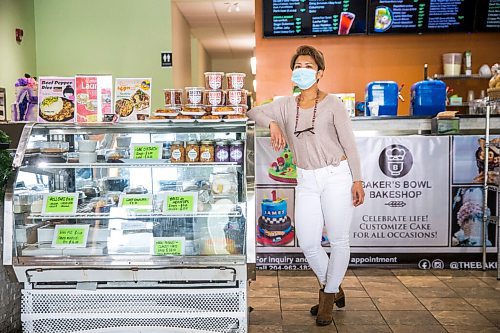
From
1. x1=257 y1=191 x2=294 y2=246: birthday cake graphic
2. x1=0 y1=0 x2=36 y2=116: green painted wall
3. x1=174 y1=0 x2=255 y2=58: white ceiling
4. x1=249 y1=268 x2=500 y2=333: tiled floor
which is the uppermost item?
x1=174 y1=0 x2=255 y2=58: white ceiling

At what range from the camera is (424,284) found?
420 cm

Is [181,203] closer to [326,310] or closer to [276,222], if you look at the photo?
[326,310]

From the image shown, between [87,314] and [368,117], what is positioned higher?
[368,117]

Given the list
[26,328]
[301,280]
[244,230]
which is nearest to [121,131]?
[244,230]

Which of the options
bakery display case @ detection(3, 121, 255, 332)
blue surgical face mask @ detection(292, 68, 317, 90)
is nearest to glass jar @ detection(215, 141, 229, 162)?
bakery display case @ detection(3, 121, 255, 332)

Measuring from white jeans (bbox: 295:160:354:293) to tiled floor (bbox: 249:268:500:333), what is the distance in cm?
35

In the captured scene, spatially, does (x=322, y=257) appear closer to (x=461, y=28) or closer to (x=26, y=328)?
(x=26, y=328)

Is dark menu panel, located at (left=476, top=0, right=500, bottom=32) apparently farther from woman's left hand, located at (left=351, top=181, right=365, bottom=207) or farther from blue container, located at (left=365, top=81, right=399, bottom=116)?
woman's left hand, located at (left=351, top=181, right=365, bottom=207)

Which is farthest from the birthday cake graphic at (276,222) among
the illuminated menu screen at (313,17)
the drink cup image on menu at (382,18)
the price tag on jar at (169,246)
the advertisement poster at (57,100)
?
the drink cup image on menu at (382,18)

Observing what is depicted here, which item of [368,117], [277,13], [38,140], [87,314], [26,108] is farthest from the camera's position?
[277,13]

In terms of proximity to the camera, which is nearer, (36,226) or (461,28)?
(36,226)

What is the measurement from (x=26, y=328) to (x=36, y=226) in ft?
1.84

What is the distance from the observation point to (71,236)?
303cm

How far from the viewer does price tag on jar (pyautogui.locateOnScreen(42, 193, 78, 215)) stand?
118 inches
